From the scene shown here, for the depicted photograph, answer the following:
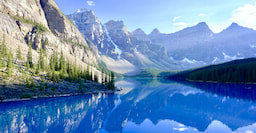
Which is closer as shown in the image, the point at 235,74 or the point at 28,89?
the point at 28,89

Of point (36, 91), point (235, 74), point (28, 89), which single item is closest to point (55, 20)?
point (28, 89)

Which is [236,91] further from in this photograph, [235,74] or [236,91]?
[235,74]

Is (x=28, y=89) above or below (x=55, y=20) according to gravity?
below

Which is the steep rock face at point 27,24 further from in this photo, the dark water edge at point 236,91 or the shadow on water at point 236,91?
the dark water edge at point 236,91

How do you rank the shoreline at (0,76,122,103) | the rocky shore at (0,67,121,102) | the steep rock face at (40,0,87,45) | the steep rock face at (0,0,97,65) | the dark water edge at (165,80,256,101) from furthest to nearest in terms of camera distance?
the steep rock face at (40,0,87,45) < the steep rock face at (0,0,97,65) < the dark water edge at (165,80,256,101) < the rocky shore at (0,67,121,102) < the shoreline at (0,76,122,103)

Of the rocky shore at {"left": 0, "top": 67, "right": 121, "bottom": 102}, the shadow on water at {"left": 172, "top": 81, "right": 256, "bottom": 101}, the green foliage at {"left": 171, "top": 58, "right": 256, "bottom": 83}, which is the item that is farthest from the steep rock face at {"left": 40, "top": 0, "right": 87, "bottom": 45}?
the shadow on water at {"left": 172, "top": 81, "right": 256, "bottom": 101}

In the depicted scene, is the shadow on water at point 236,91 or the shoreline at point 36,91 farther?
the shadow on water at point 236,91

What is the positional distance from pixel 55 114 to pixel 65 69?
177ft

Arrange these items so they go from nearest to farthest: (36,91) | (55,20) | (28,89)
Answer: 1. (28,89)
2. (36,91)
3. (55,20)

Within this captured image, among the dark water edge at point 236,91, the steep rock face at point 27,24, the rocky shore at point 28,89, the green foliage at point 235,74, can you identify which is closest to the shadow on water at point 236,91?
the dark water edge at point 236,91

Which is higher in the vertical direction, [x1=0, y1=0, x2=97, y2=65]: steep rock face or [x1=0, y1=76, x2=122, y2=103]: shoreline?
[x1=0, y1=0, x2=97, y2=65]: steep rock face

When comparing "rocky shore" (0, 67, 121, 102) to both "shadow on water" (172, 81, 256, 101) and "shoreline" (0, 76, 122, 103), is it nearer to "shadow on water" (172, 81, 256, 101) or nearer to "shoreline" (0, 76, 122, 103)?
"shoreline" (0, 76, 122, 103)

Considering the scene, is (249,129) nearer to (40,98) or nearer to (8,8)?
(40,98)

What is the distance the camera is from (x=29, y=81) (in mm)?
50875
